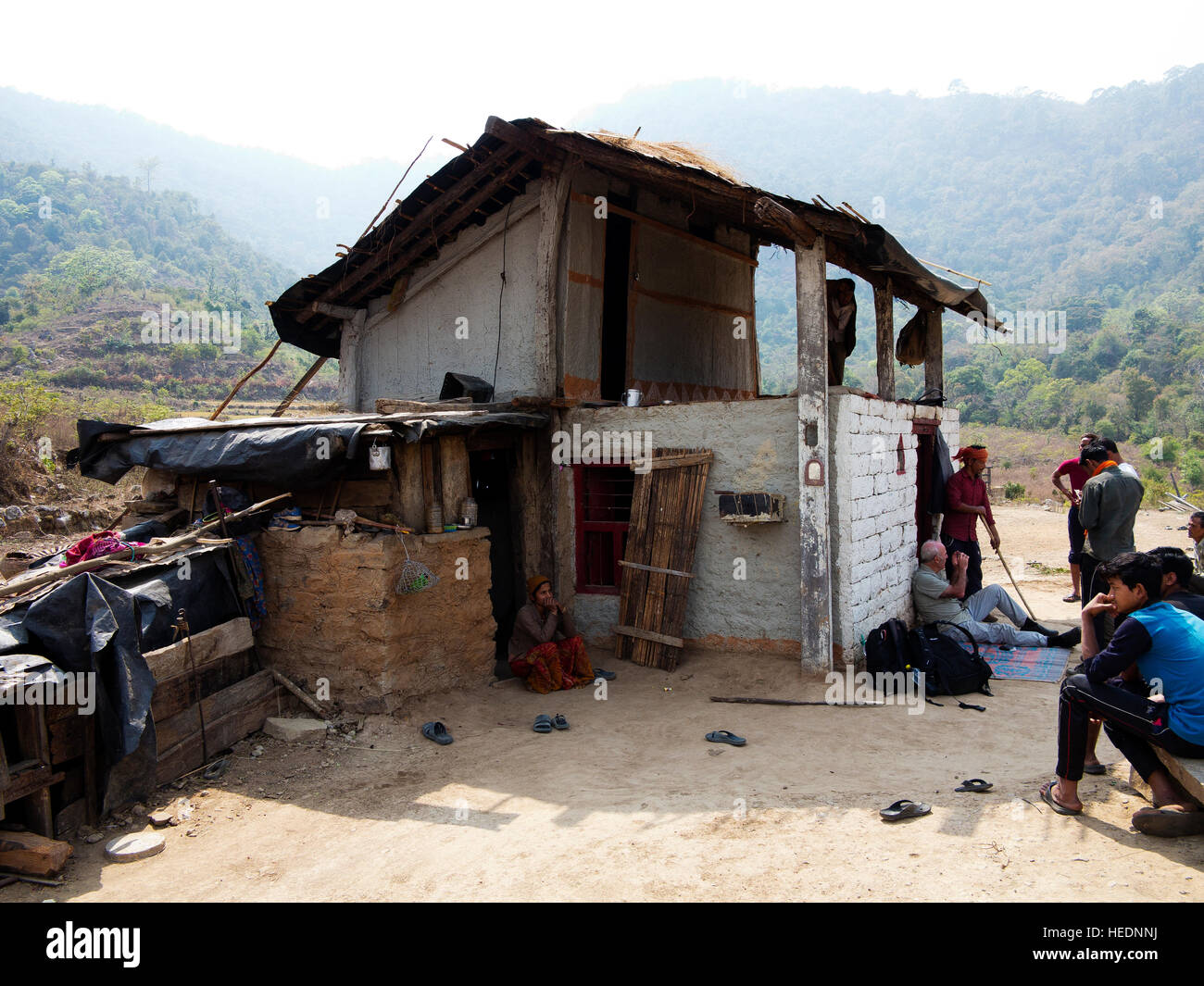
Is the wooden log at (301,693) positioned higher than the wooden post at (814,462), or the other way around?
the wooden post at (814,462)

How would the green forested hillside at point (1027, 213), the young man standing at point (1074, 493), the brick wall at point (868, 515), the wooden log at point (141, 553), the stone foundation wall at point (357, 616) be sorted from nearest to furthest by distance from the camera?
the wooden log at point (141, 553), the stone foundation wall at point (357, 616), the brick wall at point (868, 515), the young man standing at point (1074, 493), the green forested hillside at point (1027, 213)

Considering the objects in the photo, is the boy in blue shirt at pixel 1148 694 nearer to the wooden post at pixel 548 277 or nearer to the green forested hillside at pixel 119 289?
the wooden post at pixel 548 277

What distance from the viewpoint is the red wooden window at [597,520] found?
9.44 metres

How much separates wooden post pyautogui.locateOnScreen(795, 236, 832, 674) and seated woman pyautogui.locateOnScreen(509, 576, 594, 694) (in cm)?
225

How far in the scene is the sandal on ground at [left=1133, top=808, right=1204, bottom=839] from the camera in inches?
161

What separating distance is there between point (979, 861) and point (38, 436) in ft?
56.8

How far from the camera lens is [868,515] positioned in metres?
8.12

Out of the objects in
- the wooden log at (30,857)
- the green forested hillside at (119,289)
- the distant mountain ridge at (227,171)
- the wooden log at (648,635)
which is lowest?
the wooden log at (30,857)

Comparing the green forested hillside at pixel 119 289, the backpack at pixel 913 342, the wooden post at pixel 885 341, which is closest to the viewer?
the wooden post at pixel 885 341

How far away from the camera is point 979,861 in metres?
4.10

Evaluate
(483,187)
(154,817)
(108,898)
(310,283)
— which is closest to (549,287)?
(483,187)

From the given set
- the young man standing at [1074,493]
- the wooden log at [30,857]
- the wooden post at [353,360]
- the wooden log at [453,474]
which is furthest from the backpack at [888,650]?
the wooden post at [353,360]

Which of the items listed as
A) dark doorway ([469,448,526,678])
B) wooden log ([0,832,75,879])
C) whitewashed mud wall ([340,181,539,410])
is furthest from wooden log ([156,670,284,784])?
whitewashed mud wall ([340,181,539,410])

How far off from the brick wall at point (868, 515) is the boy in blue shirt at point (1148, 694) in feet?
10.4
